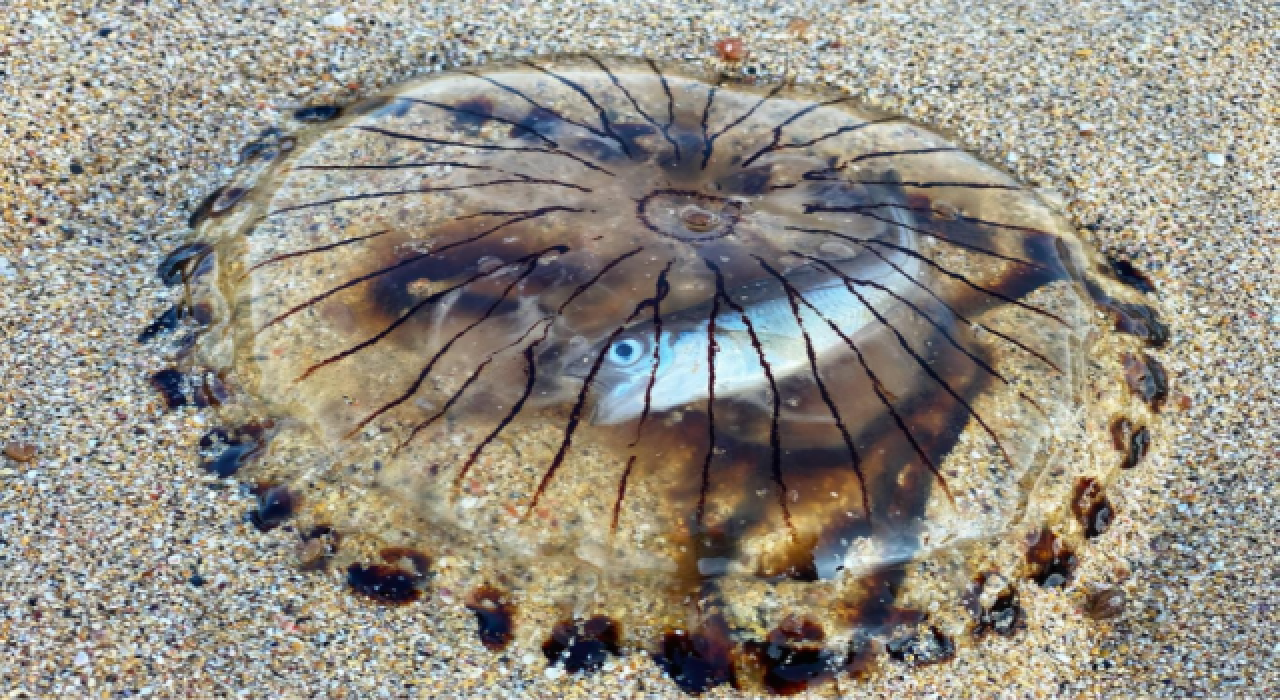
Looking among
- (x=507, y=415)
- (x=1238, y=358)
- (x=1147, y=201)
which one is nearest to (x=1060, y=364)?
(x=1238, y=358)

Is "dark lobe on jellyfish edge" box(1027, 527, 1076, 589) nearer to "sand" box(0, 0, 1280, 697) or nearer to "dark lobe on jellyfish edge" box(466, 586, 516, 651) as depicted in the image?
"sand" box(0, 0, 1280, 697)

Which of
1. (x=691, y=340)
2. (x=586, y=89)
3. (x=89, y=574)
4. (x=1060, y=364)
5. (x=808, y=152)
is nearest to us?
(x=89, y=574)

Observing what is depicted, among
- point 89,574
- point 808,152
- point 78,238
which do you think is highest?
point 808,152

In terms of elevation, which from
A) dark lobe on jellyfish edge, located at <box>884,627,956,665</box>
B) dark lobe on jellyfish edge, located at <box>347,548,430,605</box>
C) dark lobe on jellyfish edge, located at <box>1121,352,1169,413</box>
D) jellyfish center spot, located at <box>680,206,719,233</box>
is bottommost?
dark lobe on jellyfish edge, located at <box>884,627,956,665</box>

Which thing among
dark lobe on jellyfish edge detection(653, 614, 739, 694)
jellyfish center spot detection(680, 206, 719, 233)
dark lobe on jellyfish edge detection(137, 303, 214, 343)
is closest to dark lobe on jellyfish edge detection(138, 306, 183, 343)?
dark lobe on jellyfish edge detection(137, 303, 214, 343)

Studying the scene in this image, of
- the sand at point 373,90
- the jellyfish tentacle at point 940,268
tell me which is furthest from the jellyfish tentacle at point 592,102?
the jellyfish tentacle at point 940,268

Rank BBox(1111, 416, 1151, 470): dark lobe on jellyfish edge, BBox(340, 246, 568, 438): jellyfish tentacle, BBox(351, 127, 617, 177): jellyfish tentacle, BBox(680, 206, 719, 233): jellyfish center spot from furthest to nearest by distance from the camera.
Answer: BBox(351, 127, 617, 177): jellyfish tentacle < BBox(1111, 416, 1151, 470): dark lobe on jellyfish edge < BBox(680, 206, 719, 233): jellyfish center spot < BBox(340, 246, 568, 438): jellyfish tentacle

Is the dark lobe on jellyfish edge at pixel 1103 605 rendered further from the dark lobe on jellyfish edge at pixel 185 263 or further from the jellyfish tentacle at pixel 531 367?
the dark lobe on jellyfish edge at pixel 185 263

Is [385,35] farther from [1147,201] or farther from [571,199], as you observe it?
[1147,201]
